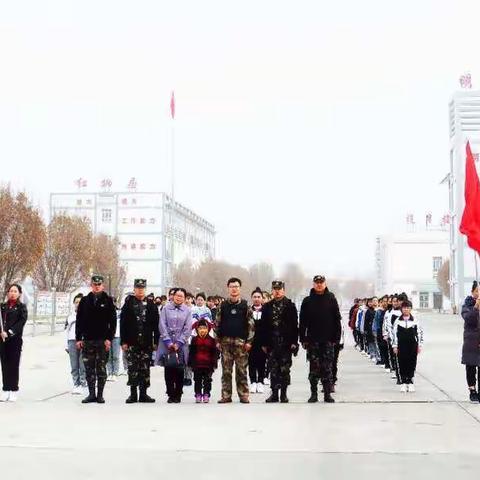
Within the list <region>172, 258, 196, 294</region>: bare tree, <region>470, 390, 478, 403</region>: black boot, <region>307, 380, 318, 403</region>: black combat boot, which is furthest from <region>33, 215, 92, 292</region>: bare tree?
<region>470, 390, 478, 403</region>: black boot

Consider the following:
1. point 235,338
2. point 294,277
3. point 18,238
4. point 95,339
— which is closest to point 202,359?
point 235,338

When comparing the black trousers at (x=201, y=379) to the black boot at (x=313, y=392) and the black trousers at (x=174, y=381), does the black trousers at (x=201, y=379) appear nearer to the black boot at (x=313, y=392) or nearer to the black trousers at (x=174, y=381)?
the black trousers at (x=174, y=381)

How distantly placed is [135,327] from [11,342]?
71.9 inches

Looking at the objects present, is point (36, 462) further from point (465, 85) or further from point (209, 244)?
point (209, 244)

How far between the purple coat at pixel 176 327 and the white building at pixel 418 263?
115 m

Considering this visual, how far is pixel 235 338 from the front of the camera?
11.9 m

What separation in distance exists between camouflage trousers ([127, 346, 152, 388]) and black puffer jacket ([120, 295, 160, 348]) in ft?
0.34

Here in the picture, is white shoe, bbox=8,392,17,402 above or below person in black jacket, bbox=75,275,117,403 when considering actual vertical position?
below

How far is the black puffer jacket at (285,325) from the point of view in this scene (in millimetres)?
12023

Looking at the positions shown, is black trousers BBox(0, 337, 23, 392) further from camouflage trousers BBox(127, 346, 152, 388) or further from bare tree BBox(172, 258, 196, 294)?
bare tree BBox(172, 258, 196, 294)

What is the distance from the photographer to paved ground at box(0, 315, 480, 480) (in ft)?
22.8

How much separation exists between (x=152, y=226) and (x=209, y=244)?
33.6 metres

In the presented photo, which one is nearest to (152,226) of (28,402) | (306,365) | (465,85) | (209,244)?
(209,244)

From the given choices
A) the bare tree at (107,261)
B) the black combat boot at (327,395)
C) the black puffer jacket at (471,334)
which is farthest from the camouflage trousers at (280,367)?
the bare tree at (107,261)
